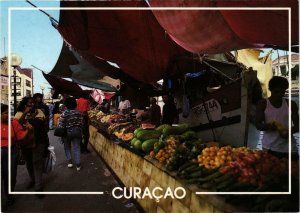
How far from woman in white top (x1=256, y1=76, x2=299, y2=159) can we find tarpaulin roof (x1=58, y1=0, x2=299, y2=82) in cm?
55

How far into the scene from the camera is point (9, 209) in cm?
596

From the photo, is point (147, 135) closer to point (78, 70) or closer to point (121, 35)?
point (121, 35)

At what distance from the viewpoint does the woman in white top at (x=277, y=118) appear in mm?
4176

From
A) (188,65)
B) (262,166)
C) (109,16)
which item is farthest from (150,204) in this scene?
(188,65)

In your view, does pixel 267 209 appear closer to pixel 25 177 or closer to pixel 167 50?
pixel 167 50

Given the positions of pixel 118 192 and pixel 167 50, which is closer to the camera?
pixel 118 192

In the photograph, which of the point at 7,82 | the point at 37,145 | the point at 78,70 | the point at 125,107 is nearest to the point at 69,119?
the point at 7,82

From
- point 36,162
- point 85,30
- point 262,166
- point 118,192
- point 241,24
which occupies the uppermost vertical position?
point 85,30

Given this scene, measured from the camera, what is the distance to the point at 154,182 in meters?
5.29

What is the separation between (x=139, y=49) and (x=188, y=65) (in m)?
2.16

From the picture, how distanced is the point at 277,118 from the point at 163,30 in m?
4.18

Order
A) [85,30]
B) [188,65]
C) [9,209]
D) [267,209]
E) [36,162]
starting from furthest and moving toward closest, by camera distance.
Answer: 1. [188,65]
2. [85,30]
3. [36,162]
4. [9,209]
5. [267,209]

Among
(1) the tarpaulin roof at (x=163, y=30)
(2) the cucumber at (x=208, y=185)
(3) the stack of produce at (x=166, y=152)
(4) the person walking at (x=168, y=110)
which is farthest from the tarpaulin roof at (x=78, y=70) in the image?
(2) the cucumber at (x=208, y=185)

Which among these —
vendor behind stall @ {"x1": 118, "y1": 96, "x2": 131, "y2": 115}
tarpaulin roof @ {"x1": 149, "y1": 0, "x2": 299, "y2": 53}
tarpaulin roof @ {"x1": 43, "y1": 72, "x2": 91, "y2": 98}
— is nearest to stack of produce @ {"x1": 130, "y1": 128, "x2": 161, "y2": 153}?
tarpaulin roof @ {"x1": 149, "y1": 0, "x2": 299, "y2": 53}
